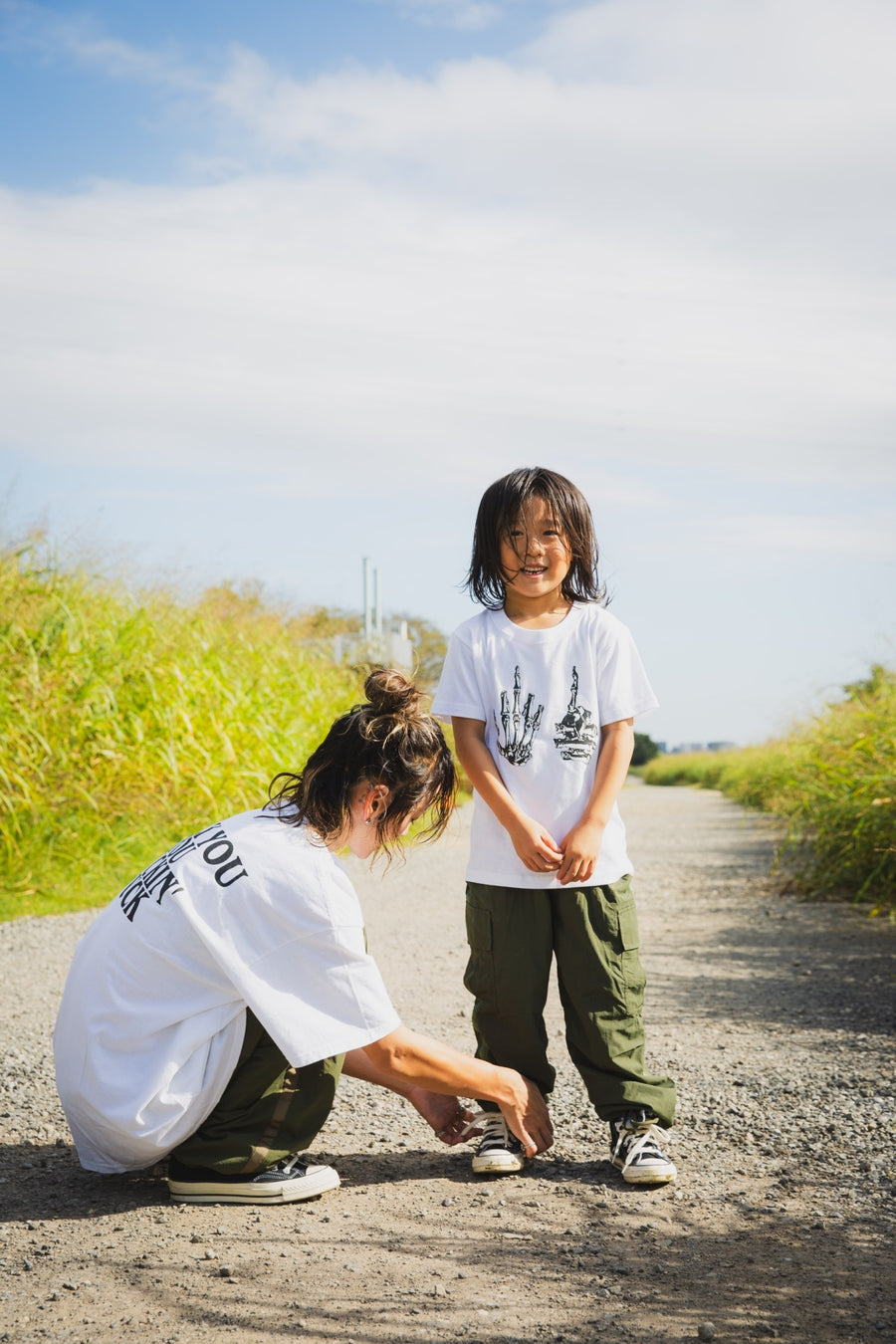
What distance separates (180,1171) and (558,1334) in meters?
0.91

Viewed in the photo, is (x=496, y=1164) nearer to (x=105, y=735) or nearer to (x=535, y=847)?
(x=535, y=847)

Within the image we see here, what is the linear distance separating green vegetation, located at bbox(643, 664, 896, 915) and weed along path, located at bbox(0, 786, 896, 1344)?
2.35 m

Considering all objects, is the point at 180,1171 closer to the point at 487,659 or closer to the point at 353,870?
the point at 487,659

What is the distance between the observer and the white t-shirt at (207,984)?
2145 millimetres

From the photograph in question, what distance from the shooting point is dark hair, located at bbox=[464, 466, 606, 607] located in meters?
2.79

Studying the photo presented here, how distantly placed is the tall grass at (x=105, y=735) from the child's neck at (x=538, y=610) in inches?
165

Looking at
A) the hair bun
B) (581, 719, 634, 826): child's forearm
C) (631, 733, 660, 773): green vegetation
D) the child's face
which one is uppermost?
the child's face

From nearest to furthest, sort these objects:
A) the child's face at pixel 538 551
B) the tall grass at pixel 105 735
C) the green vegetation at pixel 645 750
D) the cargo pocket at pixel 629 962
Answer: the cargo pocket at pixel 629 962 → the child's face at pixel 538 551 → the tall grass at pixel 105 735 → the green vegetation at pixel 645 750

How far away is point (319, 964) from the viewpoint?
7.05 feet

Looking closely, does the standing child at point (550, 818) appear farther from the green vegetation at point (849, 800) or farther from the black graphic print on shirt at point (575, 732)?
the green vegetation at point (849, 800)

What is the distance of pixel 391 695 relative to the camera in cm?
230

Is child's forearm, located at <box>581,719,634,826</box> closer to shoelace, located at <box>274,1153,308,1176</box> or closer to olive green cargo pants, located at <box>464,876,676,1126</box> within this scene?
→ olive green cargo pants, located at <box>464,876,676,1126</box>

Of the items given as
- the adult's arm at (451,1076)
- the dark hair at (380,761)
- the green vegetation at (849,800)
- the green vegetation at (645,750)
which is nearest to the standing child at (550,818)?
the adult's arm at (451,1076)

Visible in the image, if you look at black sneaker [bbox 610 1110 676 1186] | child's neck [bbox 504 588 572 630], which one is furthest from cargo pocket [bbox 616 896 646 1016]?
child's neck [bbox 504 588 572 630]
